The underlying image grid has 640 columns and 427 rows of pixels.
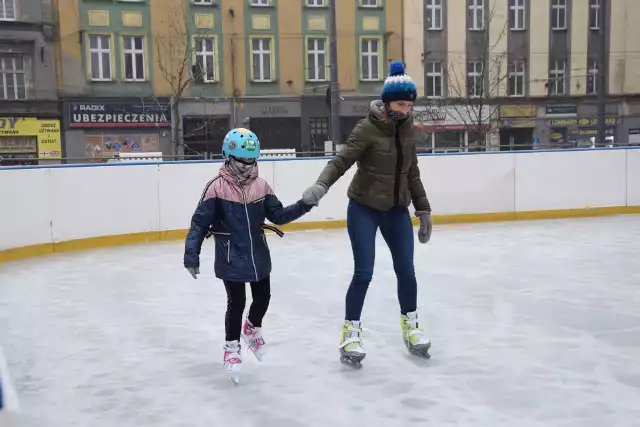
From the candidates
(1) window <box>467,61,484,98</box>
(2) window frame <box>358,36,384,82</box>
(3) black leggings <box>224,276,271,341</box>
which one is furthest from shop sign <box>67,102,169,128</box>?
(3) black leggings <box>224,276,271,341</box>

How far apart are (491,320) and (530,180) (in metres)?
6.22

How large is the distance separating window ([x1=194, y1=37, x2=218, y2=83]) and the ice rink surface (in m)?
14.9

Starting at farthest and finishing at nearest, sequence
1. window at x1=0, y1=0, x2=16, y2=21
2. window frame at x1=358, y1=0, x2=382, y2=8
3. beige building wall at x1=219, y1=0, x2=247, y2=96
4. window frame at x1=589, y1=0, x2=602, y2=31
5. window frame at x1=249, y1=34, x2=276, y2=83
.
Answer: window frame at x1=589, y1=0, x2=602, y2=31
window frame at x1=358, y1=0, x2=382, y2=8
window frame at x1=249, y1=34, x2=276, y2=83
beige building wall at x1=219, y1=0, x2=247, y2=96
window at x1=0, y1=0, x2=16, y2=21

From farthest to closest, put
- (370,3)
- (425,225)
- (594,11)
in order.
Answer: (594,11) < (370,3) < (425,225)

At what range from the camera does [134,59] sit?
20438 mm

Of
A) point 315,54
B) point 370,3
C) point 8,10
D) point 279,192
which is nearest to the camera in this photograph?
point 279,192

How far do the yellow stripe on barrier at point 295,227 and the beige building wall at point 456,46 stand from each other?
13.3 m

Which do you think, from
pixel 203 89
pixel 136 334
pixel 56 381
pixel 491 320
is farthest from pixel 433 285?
pixel 203 89

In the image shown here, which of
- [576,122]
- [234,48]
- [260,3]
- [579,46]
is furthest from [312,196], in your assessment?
[579,46]

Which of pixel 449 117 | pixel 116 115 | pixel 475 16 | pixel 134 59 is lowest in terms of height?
pixel 449 117

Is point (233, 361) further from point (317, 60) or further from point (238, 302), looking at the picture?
point (317, 60)

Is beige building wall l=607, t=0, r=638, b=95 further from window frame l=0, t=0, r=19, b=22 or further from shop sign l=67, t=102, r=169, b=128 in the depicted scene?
window frame l=0, t=0, r=19, b=22

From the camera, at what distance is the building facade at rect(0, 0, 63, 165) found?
18859mm

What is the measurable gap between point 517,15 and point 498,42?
1286 millimetres
